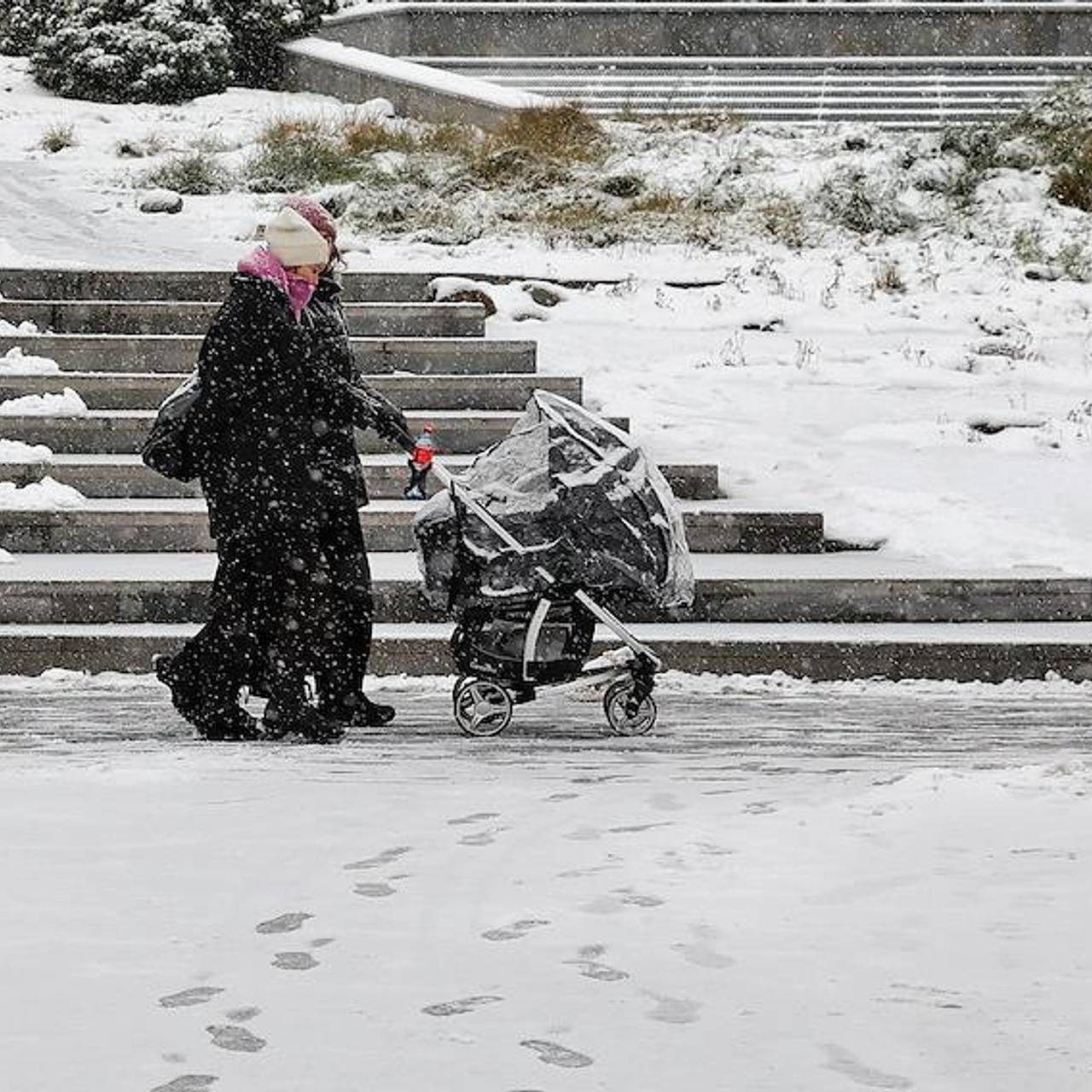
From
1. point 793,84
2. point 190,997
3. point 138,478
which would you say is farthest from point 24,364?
point 793,84

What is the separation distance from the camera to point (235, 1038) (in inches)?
126

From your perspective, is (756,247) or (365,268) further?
(756,247)

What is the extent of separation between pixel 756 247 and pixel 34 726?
822cm

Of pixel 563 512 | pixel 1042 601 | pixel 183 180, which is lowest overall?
pixel 1042 601

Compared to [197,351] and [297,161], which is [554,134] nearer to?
[297,161]

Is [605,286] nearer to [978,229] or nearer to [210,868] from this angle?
[978,229]

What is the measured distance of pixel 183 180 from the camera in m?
15.6

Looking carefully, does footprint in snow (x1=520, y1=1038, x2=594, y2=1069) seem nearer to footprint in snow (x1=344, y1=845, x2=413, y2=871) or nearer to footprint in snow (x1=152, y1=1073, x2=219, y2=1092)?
footprint in snow (x1=152, y1=1073, x2=219, y2=1092)

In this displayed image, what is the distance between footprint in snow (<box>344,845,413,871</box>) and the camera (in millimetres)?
4328

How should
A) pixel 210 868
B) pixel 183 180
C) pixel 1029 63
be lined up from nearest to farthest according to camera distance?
pixel 210 868 → pixel 183 180 → pixel 1029 63

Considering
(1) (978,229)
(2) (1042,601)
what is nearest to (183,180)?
(1) (978,229)

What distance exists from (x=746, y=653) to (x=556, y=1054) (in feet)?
15.6

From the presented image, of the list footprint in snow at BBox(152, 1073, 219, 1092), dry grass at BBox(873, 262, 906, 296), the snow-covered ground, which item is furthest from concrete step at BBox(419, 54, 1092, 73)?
footprint in snow at BBox(152, 1073, 219, 1092)

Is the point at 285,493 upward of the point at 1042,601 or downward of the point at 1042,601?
upward
